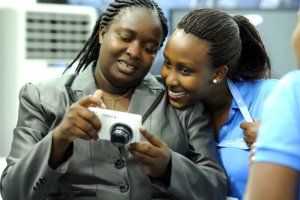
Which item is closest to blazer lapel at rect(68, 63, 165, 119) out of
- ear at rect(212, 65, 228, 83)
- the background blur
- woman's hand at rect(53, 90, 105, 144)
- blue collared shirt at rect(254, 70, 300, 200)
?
ear at rect(212, 65, 228, 83)

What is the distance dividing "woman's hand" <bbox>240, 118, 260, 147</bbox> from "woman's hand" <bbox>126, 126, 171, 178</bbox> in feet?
1.09

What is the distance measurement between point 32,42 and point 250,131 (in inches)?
68.1

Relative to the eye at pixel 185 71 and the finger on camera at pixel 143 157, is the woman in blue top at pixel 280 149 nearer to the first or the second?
the finger on camera at pixel 143 157

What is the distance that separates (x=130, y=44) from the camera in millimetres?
1228

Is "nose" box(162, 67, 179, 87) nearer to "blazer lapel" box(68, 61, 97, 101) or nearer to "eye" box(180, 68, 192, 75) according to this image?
"eye" box(180, 68, 192, 75)

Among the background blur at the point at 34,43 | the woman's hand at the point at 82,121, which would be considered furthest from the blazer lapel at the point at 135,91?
the background blur at the point at 34,43

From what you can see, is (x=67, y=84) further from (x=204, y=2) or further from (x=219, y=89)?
(x=204, y=2)

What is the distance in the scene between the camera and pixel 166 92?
133 centimetres

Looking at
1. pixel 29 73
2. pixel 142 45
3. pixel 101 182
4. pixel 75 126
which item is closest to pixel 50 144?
pixel 75 126

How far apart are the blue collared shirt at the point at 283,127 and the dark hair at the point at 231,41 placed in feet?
2.26

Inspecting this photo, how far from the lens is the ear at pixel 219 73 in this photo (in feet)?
4.12

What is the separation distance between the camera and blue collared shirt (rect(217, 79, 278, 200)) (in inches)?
47.9

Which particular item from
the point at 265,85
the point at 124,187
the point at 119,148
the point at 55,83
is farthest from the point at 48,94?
the point at 265,85

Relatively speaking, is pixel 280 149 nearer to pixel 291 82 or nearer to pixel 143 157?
pixel 291 82
